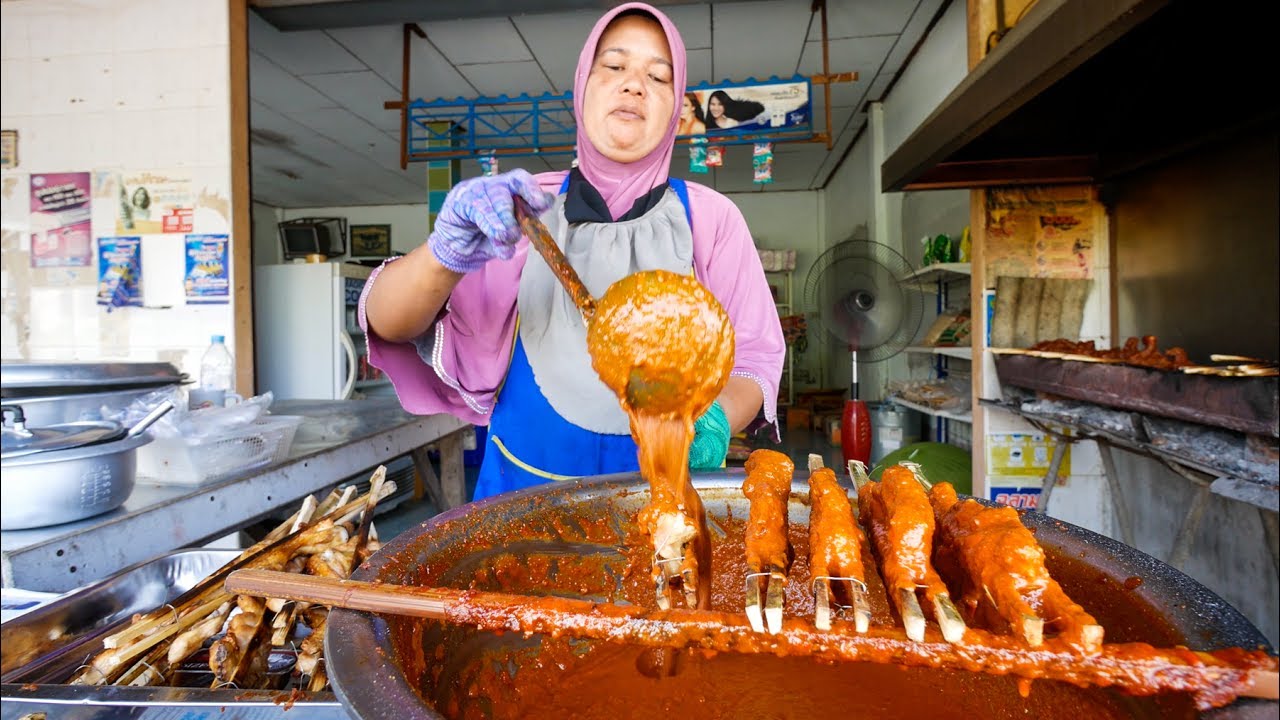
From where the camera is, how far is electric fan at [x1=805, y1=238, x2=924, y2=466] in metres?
4.41

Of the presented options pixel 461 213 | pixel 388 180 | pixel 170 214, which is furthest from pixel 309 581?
pixel 388 180

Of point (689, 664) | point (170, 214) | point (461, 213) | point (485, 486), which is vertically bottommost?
point (689, 664)

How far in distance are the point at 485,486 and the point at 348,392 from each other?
452 cm

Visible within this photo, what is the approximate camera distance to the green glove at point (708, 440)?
153 centimetres

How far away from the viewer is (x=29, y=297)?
12.9 ft

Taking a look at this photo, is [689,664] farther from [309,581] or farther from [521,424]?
[521,424]

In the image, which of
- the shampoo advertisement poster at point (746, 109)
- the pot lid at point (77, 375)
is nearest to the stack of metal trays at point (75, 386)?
the pot lid at point (77, 375)

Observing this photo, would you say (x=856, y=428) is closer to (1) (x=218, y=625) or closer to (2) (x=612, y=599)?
(2) (x=612, y=599)

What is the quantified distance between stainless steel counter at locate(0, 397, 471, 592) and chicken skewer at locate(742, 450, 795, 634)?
1786 mm

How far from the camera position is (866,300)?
14.6 ft

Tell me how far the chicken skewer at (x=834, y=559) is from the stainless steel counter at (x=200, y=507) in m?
1.89

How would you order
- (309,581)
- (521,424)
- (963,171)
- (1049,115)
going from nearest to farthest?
(309,581) < (521,424) < (1049,115) < (963,171)

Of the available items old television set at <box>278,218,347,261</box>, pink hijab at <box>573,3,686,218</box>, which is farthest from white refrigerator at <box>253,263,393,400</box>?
pink hijab at <box>573,3,686,218</box>

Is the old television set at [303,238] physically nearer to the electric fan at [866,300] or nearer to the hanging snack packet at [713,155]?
the hanging snack packet at [713,155]
